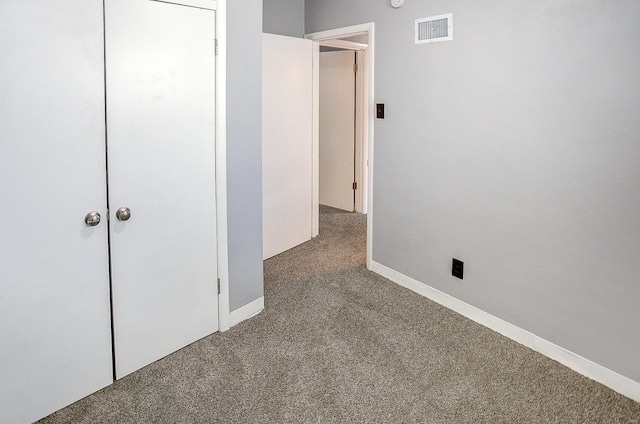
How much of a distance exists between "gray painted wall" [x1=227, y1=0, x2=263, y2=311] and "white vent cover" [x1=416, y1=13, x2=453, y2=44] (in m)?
1.06

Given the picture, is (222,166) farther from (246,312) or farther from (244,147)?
(246,312)

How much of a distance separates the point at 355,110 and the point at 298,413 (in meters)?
3.96

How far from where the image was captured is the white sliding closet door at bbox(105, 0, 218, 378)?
6.81ft

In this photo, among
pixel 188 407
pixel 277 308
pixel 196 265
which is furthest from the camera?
pixel 277 308

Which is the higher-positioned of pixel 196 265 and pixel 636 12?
pixel 636 12

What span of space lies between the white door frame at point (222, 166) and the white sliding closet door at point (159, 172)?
4 cm

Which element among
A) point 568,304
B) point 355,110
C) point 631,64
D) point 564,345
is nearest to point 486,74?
point 631,64

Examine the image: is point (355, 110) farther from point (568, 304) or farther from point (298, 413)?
point (298, 413)

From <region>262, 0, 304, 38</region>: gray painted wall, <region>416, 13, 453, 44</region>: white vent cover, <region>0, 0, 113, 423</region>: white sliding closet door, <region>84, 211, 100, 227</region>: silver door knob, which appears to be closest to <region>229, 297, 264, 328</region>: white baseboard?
<region>0, 0, 113, 423</region>: white sliding closet door

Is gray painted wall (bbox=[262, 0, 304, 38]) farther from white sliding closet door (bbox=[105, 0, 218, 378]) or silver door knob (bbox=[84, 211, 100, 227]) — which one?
silver door knob (bbox=[84, 211, 100, 227])

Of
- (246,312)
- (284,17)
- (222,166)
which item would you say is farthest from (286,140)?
(246,312)

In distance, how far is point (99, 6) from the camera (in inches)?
75.6

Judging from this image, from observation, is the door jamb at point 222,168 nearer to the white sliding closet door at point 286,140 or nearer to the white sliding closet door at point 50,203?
the white sliding closet door at point 50,203

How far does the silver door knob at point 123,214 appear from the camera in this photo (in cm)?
211
